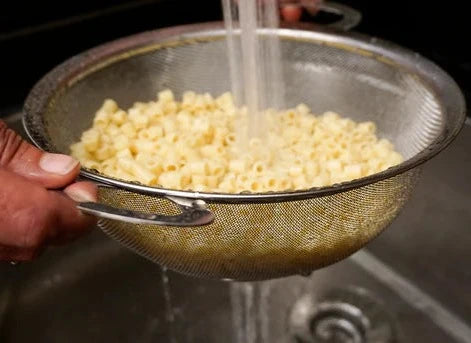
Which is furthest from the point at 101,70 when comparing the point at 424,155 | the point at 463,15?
the point at 463,15

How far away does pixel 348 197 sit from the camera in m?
0.61

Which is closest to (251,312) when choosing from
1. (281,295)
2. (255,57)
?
(281,295)

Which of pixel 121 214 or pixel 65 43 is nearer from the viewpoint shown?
pixel 121 214

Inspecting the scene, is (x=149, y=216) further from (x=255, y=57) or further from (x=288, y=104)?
(x=288, y=104)

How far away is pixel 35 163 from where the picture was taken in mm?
521

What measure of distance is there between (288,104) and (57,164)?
0.51 metres

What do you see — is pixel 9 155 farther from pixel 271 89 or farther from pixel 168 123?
pixel 271 89

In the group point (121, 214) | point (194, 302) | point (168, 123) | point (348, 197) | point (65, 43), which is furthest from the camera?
point (65, 43)

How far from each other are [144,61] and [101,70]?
0.25ft

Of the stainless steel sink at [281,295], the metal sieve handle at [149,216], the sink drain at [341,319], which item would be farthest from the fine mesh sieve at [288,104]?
the sink drain at [341,319]

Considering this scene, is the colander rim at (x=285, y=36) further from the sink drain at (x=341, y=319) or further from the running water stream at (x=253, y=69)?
the sink drain at (x=341, y=319)

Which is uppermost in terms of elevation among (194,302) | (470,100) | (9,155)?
(9,155)

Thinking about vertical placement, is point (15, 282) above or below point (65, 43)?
below

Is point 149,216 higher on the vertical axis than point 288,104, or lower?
higher
